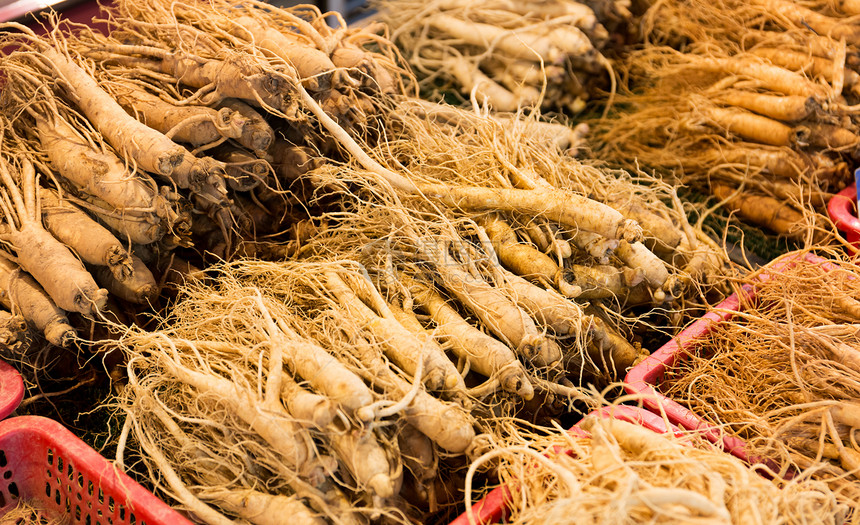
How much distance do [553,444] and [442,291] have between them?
56 centimetres

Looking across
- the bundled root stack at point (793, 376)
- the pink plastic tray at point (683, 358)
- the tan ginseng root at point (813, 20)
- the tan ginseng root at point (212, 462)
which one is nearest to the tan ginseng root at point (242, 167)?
the tan ginseng root at point (212, 462)

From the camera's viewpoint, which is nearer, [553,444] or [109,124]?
[553,444]

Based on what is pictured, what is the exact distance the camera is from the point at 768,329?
6.23 ft

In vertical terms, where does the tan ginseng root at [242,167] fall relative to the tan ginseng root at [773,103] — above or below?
above

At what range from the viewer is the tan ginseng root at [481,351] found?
1.66m

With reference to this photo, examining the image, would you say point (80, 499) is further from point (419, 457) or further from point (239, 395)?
point (419, 457)

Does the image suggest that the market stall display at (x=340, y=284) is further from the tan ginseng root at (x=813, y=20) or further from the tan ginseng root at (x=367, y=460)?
the tan ginseng root at (x=813, y=20)

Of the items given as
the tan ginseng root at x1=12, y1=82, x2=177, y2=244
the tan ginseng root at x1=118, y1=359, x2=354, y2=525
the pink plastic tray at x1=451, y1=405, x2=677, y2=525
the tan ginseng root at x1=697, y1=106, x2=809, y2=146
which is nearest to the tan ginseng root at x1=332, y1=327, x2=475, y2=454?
the pink plastic tray at x1=451, y1=405, x2=677, y2=525

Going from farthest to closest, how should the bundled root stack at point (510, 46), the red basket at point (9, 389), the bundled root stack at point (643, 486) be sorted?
the bundled root stack at point (510, 46) < the red basket at point (9, 389) < the bundled root stack at point (643, 486)

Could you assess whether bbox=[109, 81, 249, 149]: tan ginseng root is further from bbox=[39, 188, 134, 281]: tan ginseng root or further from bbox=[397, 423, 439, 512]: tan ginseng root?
bbox=[397, 423, 439, 512]: tan ginseng root

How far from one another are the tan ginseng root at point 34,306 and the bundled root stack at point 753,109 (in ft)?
7.53

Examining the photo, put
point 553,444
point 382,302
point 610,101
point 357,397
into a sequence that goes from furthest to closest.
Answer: point 610,101 < point 382,302 < point 553,444 < point 357,397

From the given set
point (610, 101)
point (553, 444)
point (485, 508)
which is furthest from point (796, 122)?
point (485, 508)

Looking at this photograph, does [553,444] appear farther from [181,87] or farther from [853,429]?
[181,87]
